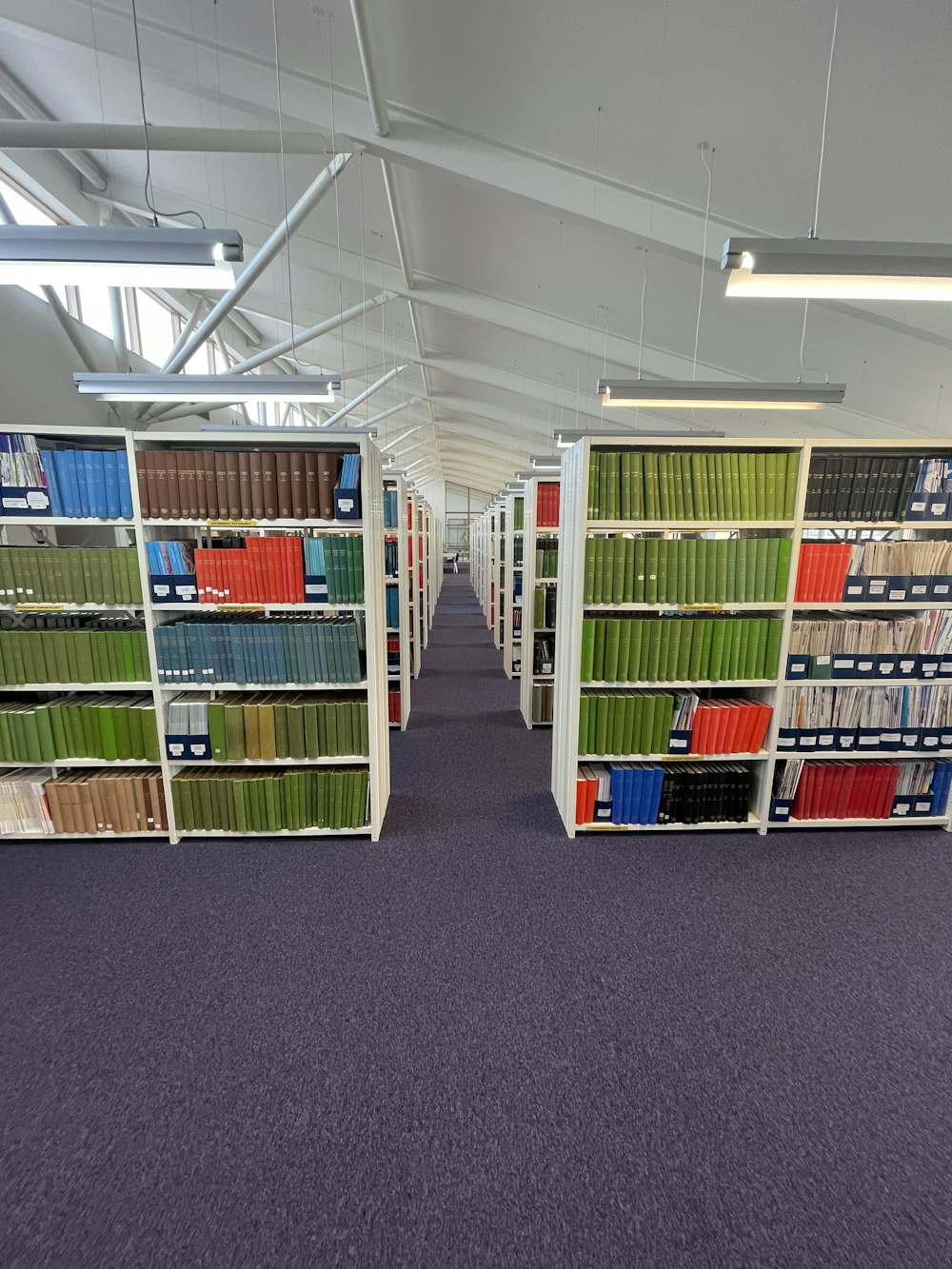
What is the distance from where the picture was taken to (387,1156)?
5.49 ft

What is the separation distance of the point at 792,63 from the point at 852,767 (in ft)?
13.6

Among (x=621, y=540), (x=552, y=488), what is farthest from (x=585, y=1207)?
(x=552, y=488)

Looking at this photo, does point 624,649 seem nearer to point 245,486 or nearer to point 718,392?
point 718,392

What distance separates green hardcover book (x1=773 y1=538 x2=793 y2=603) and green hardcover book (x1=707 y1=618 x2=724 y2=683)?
0.39 meters

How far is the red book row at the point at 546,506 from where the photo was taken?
517 centimetres

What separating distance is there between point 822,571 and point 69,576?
170 inches

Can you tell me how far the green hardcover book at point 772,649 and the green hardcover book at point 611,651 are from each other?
883mm

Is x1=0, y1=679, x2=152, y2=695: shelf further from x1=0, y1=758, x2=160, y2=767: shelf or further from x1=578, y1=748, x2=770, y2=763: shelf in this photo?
x1=578, y1=748, x2=770, y2=763: shelf

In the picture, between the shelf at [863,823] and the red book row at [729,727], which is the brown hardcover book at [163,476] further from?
the shelf at [863,823]

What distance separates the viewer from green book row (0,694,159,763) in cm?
326

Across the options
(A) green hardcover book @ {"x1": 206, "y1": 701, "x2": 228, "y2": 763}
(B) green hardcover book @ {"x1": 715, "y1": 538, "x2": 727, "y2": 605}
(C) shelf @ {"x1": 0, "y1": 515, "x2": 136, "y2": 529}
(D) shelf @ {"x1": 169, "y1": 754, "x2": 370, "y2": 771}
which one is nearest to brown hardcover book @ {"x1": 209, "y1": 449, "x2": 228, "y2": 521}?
(C) shelf @ {"x1": 0, "y1": 515, "x2": 136, "y2": 529}

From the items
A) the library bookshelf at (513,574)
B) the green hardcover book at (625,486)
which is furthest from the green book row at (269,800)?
the library bookshelf at (513,574)

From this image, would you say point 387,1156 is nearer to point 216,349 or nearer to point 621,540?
point 621,540

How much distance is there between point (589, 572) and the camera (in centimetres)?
329
